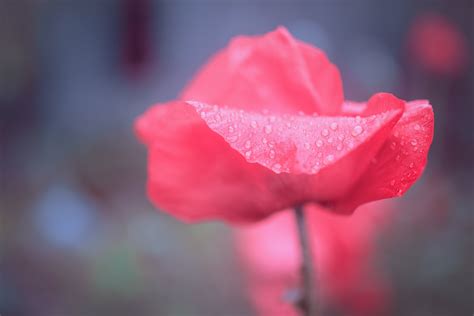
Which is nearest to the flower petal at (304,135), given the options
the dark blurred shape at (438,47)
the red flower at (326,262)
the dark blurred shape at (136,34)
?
the red flower at (326,262)

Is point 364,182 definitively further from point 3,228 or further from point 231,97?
point 3,228

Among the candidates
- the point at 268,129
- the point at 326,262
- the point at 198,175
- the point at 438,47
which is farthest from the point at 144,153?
the point at 268,129

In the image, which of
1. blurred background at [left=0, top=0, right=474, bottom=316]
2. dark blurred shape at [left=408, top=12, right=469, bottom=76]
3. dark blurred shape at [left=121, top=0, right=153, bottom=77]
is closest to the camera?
blurred background at [left=0, top=0, right=474, bottom=316]

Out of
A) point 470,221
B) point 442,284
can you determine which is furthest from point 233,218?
point 470,221

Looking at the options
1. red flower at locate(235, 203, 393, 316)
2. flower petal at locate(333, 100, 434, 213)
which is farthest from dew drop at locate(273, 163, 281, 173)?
red flower at locate(235, 203, 393, 316)

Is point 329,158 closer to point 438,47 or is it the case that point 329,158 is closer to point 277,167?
point 277,167

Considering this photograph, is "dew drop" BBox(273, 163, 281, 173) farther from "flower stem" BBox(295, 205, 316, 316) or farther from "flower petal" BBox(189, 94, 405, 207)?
"flower stem" BBox(295, 205, 316, 316)

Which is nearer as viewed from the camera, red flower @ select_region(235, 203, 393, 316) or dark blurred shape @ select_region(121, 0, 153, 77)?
red flower @ select_region(235, 203, 393, 316)
